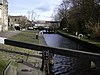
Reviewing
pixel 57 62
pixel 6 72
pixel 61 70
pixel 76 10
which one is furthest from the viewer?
pixel 76 10

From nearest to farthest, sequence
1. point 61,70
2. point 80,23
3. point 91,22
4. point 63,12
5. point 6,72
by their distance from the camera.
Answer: point 6,72
point 61,70
point 91,22
point 80,23
point 63,12

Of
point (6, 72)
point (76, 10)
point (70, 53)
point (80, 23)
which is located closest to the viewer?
point (6, 72)

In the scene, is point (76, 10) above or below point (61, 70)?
above

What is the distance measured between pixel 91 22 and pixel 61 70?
131ft

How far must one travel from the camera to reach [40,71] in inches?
588

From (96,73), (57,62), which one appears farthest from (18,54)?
(96,73)

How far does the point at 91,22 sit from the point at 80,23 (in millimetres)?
7114

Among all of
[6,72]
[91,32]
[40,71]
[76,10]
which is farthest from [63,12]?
[6,72]

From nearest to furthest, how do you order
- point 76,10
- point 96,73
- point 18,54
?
1. point 96,73
2. point 18,54
3. point 76,10

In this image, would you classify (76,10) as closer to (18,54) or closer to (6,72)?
(18,54)

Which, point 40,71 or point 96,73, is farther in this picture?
point 96,73

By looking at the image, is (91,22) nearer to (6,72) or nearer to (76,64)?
(76,64)

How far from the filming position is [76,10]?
70.0 meters

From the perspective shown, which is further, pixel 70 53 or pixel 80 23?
pixel 80 23
